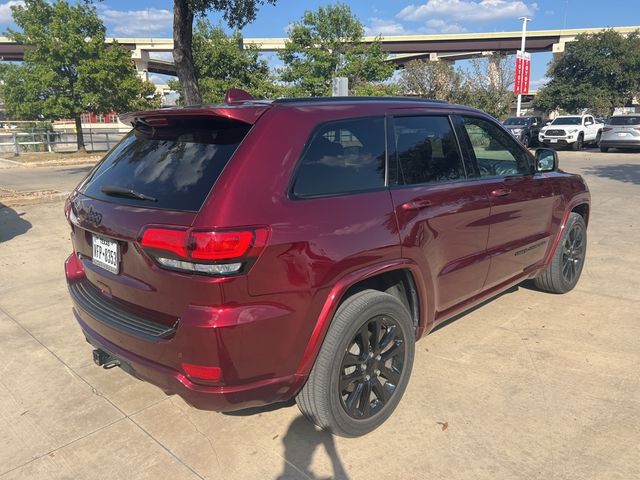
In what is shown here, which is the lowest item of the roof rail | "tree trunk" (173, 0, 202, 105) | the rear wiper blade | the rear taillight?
the rear taillight

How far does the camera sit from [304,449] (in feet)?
9.05

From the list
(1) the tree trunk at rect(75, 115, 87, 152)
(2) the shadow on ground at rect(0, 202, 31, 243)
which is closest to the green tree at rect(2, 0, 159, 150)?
(1) the tree trunk at rect(75, 115, 87, 152)

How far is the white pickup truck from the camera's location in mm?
25516

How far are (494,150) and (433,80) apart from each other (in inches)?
1573

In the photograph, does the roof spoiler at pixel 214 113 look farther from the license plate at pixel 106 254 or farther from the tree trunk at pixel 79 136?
the tree trunk at pixel 79 136

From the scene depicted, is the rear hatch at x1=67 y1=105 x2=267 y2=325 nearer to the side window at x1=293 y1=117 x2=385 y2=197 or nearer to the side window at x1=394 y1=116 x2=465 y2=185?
the side window at x1=293 y1=117 x2=385 y2=197

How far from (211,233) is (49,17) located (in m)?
25.1

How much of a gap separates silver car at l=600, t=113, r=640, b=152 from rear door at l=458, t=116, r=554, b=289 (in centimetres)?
2223

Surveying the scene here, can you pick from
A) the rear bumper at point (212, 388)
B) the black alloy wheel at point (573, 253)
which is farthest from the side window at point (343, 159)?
the black alloy wheel at point (573, 253)

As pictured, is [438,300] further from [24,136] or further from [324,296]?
[24,136]

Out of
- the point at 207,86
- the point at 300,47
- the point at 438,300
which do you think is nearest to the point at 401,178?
the point at 438,300

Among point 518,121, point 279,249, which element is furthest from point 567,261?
point 518,121

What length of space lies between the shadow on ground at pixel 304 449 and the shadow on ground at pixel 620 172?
13.0m

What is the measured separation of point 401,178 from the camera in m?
3.04
